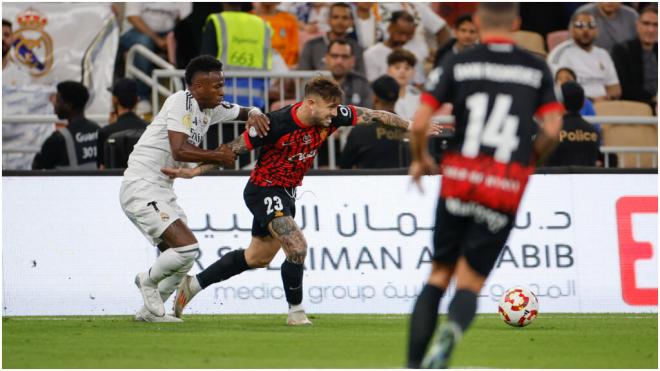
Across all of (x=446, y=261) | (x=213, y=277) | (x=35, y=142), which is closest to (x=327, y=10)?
(x=35, y=142)

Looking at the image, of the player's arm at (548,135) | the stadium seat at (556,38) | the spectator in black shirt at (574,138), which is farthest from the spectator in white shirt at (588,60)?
the player's arm at (548,135)

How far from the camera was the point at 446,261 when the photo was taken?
752 centimetres

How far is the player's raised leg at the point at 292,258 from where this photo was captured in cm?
1116

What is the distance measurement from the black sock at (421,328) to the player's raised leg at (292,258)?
388cm

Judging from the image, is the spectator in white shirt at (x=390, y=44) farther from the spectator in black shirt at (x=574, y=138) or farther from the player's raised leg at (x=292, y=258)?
the player's raised leg at (x=292, y=258)

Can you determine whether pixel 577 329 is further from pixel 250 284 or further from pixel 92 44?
pixel 92 44

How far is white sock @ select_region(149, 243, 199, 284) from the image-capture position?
36.9ft

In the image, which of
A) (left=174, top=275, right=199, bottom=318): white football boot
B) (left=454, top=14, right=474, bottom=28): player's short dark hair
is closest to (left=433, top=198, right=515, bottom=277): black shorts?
(left=174, top=275, right=199, bottom=318): white football boot

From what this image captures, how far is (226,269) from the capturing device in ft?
38.3

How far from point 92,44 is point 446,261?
402 inches

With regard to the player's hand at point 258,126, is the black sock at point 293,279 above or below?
below

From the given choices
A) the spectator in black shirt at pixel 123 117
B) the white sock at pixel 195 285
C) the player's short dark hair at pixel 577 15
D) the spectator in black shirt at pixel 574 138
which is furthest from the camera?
the player's short dark hair at pixel 577 15

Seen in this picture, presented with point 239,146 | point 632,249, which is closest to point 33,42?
point 239,146

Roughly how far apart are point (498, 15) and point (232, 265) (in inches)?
192
